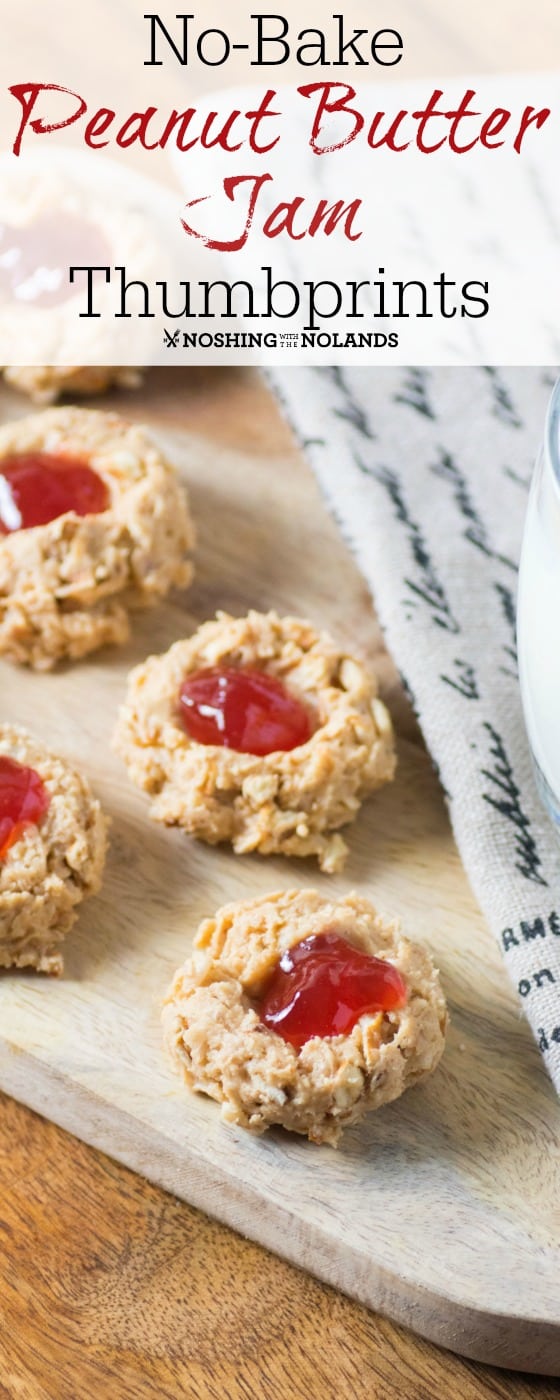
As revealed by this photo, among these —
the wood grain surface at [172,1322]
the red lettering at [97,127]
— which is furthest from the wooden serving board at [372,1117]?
the red lettering at [97,127]

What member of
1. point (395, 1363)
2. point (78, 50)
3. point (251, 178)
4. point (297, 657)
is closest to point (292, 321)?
point (251, 178)

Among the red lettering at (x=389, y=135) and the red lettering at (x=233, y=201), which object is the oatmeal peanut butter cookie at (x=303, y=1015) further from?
the red lettering at (x=389, y=135)

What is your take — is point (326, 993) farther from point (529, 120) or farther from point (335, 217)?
point (529, 120)

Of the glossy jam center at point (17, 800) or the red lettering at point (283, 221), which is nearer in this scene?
the glossy jam center at point (17, 800)

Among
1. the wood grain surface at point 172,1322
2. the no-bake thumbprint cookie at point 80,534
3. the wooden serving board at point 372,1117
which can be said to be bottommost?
the wood grain surface at point 172,1322

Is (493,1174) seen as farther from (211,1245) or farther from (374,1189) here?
(211,1245)

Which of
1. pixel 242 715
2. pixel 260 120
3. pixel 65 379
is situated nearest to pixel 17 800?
pixel 242 715
